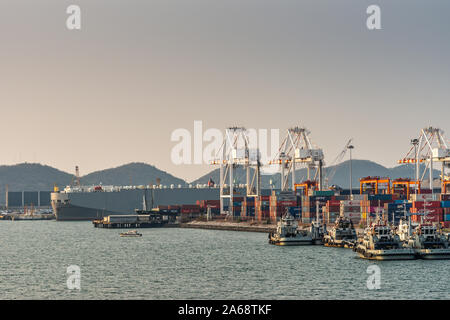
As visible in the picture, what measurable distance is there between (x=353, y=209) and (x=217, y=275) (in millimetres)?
99104

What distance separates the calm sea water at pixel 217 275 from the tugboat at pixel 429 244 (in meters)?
2.78

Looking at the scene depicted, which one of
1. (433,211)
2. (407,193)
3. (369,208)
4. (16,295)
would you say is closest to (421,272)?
(16,295)

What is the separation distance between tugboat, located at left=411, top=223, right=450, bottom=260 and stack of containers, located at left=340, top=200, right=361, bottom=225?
75.6 m

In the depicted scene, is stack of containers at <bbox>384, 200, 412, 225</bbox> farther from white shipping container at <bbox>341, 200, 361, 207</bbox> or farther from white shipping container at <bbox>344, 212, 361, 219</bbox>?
white shipping container at <bbox>341, 200, 361, 207</bbox>

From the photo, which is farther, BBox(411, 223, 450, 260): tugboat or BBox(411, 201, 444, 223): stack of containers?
BBox(411, 201, 444, 223): stack of containers

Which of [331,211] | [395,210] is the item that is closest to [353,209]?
[331,211]

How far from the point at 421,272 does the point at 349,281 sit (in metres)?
10.6

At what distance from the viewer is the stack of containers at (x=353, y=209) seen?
169000 mm

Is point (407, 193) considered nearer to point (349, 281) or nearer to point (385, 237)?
point (385, 237)

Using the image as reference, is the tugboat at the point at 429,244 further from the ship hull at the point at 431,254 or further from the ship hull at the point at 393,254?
the ship hull at the point at 393,254

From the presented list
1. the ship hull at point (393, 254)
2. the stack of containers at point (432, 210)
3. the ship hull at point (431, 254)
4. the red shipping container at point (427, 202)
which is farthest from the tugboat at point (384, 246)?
the red shipping container at point (427, 202)

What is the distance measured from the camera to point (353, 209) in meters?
170

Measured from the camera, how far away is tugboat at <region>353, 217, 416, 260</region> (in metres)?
87.5

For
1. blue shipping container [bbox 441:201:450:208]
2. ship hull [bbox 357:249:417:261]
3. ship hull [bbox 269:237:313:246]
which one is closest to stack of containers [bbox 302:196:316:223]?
blue shipping container [bbox 441:201:450:208]
